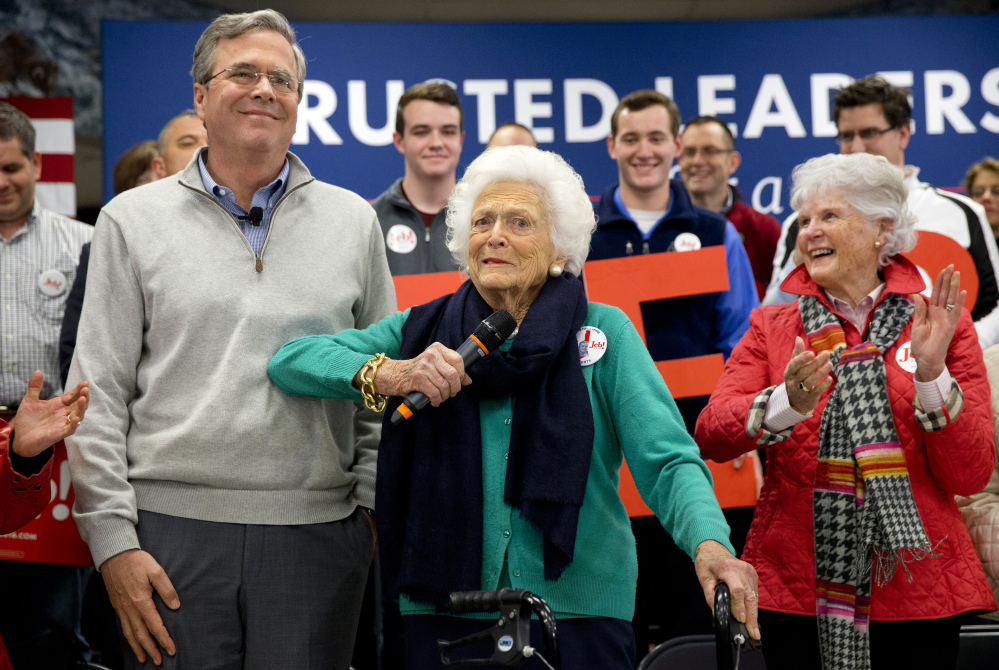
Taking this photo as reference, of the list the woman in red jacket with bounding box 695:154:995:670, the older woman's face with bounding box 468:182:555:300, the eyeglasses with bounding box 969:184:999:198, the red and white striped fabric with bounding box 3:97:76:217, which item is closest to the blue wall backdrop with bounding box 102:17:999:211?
the eyeglasses with bounding box 969:184:999:198

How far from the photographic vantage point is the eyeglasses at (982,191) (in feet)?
15.6

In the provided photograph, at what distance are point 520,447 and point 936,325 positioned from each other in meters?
1.14

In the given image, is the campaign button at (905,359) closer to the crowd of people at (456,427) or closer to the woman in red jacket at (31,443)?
the crowd of people at (456,427)

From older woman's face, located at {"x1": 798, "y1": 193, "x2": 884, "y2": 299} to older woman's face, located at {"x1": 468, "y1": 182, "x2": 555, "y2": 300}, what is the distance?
920 mm

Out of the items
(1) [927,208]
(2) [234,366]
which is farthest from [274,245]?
(1) [927,208]

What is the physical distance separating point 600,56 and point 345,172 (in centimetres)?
171

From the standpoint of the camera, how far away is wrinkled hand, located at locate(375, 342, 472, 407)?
1.85m

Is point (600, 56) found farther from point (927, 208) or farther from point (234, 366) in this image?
point (234, 366)

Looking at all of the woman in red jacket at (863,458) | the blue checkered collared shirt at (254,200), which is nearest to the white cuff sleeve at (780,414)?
the woman in red jacket at (863,458)

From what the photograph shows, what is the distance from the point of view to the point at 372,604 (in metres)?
3.94

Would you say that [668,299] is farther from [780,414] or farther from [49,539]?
[49,539]

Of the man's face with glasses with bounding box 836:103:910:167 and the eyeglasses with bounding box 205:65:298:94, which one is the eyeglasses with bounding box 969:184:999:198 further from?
the eyeglasses with bounding box 205:65:298:94

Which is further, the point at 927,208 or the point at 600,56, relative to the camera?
the point at 600,56

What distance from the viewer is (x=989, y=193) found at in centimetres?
475
